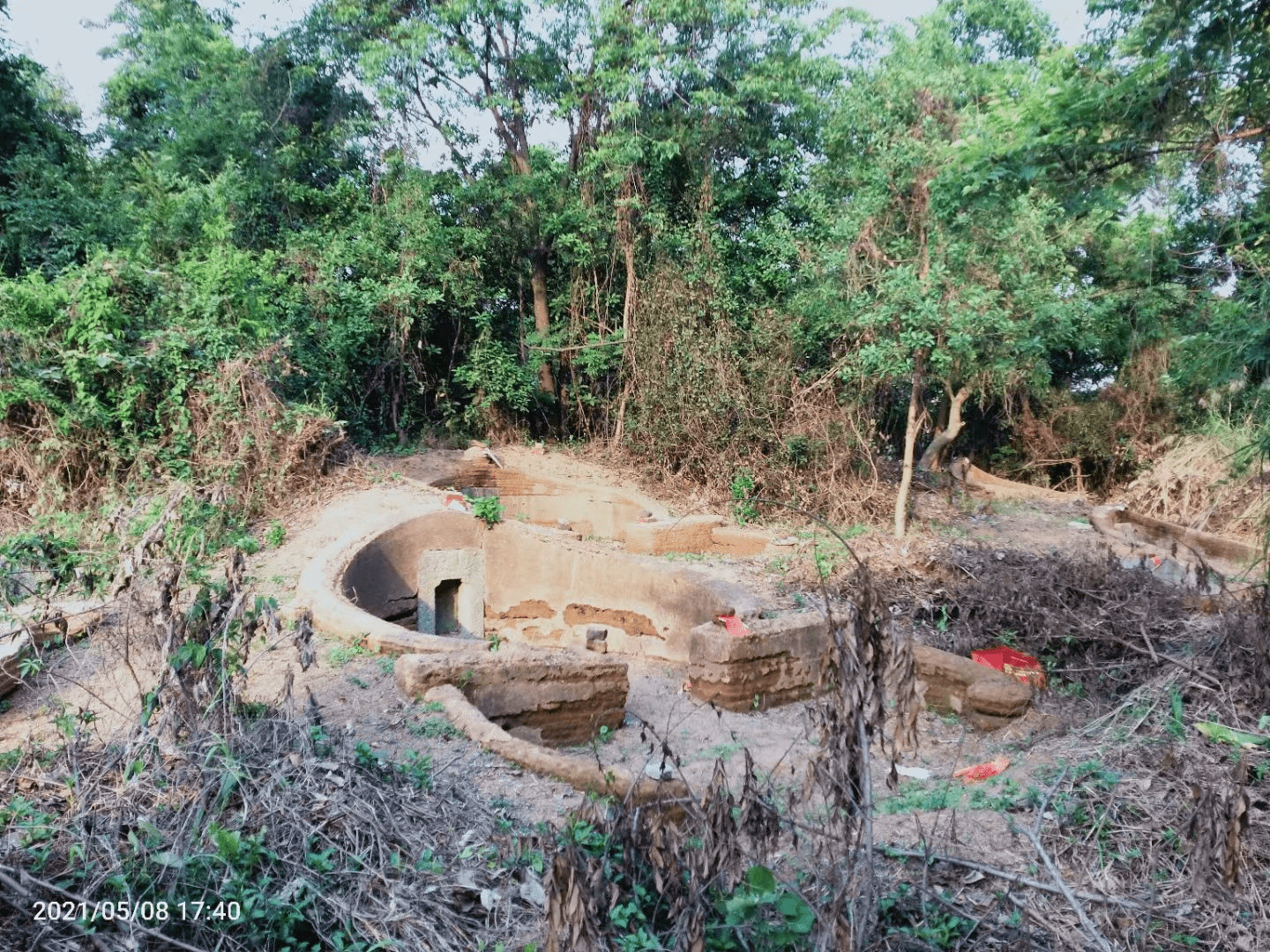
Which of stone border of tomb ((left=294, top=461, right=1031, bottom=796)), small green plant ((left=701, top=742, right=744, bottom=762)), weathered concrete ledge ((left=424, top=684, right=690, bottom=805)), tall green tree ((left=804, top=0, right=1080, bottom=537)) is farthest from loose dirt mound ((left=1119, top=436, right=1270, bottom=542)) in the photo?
weathered concrete ledge ((left=424, top=684, right=690, bottom=805))

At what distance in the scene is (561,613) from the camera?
9.73m

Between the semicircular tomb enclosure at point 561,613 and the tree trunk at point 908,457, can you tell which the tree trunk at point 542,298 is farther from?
the tree trunk at point 908,457

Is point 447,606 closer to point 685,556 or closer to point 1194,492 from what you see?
point 685,556

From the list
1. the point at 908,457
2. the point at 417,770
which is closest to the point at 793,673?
the point at 417,770

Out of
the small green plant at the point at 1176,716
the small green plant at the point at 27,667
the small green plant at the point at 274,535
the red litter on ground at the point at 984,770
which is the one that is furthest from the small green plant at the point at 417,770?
the small green plant at the point at 274,535

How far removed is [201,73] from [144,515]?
12257 mm

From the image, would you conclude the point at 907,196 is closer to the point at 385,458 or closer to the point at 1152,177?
the point at 1152,177

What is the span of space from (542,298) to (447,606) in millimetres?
7695

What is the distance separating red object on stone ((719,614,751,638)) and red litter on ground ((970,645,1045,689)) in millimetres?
1884

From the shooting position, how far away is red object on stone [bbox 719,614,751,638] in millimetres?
6955

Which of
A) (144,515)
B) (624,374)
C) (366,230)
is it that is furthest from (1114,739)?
(366,230)

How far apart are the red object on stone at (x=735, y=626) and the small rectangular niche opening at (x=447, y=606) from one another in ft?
11.8

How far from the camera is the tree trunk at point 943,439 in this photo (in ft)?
51.2

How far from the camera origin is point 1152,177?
5.72 meters
